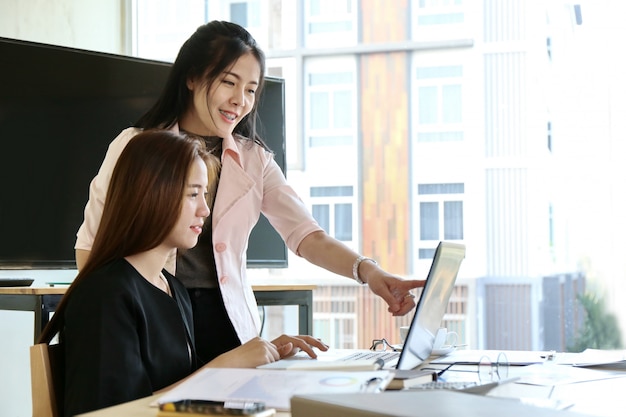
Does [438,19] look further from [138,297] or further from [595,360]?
[138,297]

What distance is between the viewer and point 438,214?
3.62 m

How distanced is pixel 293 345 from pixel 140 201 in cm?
40

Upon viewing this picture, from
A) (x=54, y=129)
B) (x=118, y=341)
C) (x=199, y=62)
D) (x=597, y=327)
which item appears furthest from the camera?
(x=597, y=327)

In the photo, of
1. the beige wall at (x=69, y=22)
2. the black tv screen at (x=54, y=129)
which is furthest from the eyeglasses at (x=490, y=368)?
the beige wall at (x=69, y=22)

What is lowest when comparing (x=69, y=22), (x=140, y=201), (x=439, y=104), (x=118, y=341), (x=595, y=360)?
(x=595, y=360)

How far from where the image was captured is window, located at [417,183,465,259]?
360 cm

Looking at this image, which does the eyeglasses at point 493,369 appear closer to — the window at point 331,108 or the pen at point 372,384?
the pen at point 372,384

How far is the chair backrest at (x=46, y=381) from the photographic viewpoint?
125cm

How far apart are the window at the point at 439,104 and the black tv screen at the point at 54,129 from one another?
3.55ft

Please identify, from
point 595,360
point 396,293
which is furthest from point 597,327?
point 396,293

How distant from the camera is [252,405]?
0.92 m

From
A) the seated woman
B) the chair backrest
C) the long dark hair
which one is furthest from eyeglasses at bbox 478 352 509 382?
the long dark hair

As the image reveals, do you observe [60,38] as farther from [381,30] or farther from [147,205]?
[147,205]

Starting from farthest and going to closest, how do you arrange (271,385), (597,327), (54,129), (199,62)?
(597,327)
(54,129)
(199,62)
(271,385)
